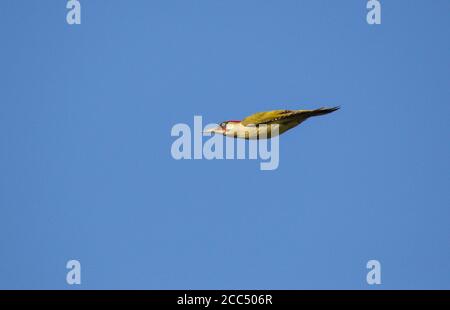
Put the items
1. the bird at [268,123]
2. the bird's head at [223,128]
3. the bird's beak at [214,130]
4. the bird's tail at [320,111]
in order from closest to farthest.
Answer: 1. the bird's tail at [320,111]
2. the bird at [268,123]
3. the bird's head at [223,128]
4. the bird's beak at [214,130]

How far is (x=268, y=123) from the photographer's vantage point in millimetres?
17156

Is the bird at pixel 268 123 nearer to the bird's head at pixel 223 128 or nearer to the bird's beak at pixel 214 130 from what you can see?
the bird's head at pixel 223 128

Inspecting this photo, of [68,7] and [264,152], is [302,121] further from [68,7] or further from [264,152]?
[68,7]

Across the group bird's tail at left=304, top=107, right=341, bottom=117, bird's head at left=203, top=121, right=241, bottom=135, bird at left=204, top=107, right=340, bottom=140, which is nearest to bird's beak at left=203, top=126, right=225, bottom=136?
bird's head at left=203, top=121, right=241, bottom=135

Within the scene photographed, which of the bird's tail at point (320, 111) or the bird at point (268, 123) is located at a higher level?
the bird's tail at point (320, 111)

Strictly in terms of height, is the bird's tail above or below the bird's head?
above

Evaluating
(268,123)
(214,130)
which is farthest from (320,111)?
(214,130)

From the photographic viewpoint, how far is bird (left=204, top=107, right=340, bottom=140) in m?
17.0

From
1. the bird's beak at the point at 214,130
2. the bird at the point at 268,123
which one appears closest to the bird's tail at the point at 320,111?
the bird at the point at 268,123

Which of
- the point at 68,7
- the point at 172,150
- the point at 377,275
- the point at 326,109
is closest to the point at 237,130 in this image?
the point at 326,109

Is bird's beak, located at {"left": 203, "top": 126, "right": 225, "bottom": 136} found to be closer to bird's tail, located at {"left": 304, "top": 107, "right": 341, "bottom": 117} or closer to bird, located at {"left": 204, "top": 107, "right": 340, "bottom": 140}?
bird, located at {"left": 204, "top": 107, "right": 340, "bottom": 140}

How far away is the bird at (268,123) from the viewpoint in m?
17.0

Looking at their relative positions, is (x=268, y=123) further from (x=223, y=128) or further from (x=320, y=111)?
(x=223, y=128)

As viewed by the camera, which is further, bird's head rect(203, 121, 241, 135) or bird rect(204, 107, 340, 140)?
bird's head rect(203, 121, 241, 135)
